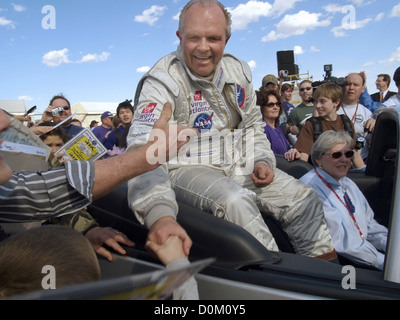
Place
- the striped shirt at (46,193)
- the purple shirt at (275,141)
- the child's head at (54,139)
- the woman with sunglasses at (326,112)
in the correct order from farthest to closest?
1. the purple shirt at (275,141)
2. the woman with sunglasses at (326,112)
3. the child's head at (54,139)
4. the striped shirt at (46,193)

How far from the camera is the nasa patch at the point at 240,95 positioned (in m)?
2.07

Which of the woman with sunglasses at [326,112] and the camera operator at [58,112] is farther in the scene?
the camera operator at [58,112]

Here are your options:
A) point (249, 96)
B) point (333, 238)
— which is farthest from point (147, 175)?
point (333, 238)

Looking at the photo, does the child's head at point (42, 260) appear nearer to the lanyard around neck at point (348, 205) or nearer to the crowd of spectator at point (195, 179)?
the crowd of spectator at point (195, 179)

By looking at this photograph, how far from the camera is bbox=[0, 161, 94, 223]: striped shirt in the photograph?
132 cm

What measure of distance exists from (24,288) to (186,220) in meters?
0.75

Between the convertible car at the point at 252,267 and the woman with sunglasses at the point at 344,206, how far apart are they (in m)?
0.63

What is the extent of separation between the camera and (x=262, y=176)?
204 centimetres

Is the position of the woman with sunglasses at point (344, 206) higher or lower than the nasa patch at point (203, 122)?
lower

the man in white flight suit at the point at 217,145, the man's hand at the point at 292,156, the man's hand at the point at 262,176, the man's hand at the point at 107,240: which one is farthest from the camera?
the man's hand at the point at 292,156

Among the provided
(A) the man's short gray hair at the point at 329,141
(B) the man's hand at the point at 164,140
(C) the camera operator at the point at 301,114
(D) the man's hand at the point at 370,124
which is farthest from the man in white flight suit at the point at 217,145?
(C) the camera operator at the point at 301,114

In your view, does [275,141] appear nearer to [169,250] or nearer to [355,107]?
[355,107]

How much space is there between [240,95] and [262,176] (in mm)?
525

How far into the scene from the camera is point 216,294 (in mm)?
1214
